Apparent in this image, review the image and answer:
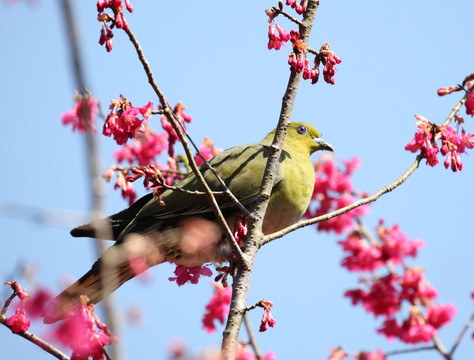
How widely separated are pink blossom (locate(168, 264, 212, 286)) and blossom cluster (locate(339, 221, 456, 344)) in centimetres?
130

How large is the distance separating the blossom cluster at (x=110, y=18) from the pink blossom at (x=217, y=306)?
2556 millimetres

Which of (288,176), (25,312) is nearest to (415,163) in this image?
(288,176)

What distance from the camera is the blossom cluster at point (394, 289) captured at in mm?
4332

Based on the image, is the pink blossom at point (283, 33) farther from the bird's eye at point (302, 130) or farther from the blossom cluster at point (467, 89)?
the bird's eye at point (302, 130)

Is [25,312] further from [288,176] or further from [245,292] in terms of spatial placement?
[288,176]

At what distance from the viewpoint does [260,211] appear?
2.86m

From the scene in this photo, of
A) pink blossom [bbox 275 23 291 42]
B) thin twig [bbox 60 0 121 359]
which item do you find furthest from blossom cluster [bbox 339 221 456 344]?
thin twig [bbox 60 0 121 359]

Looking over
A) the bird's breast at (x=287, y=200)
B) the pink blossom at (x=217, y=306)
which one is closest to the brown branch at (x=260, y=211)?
the bird's breast at (x=287, y=200)

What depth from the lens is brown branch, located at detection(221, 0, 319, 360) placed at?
2.57 m

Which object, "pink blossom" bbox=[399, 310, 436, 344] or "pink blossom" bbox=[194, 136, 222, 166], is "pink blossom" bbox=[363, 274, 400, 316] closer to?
"pink blossom" bbox=[399, 310, 436, 344]

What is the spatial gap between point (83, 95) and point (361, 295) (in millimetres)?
3977

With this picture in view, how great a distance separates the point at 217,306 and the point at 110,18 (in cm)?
276

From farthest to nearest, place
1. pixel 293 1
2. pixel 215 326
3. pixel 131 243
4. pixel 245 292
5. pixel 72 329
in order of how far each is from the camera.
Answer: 1. pixel 215 326
2. pixel 131 243
3. pixel 293 1
4. pixel 245 292
5. pixel 72 329

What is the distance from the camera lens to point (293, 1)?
9.97 feet
